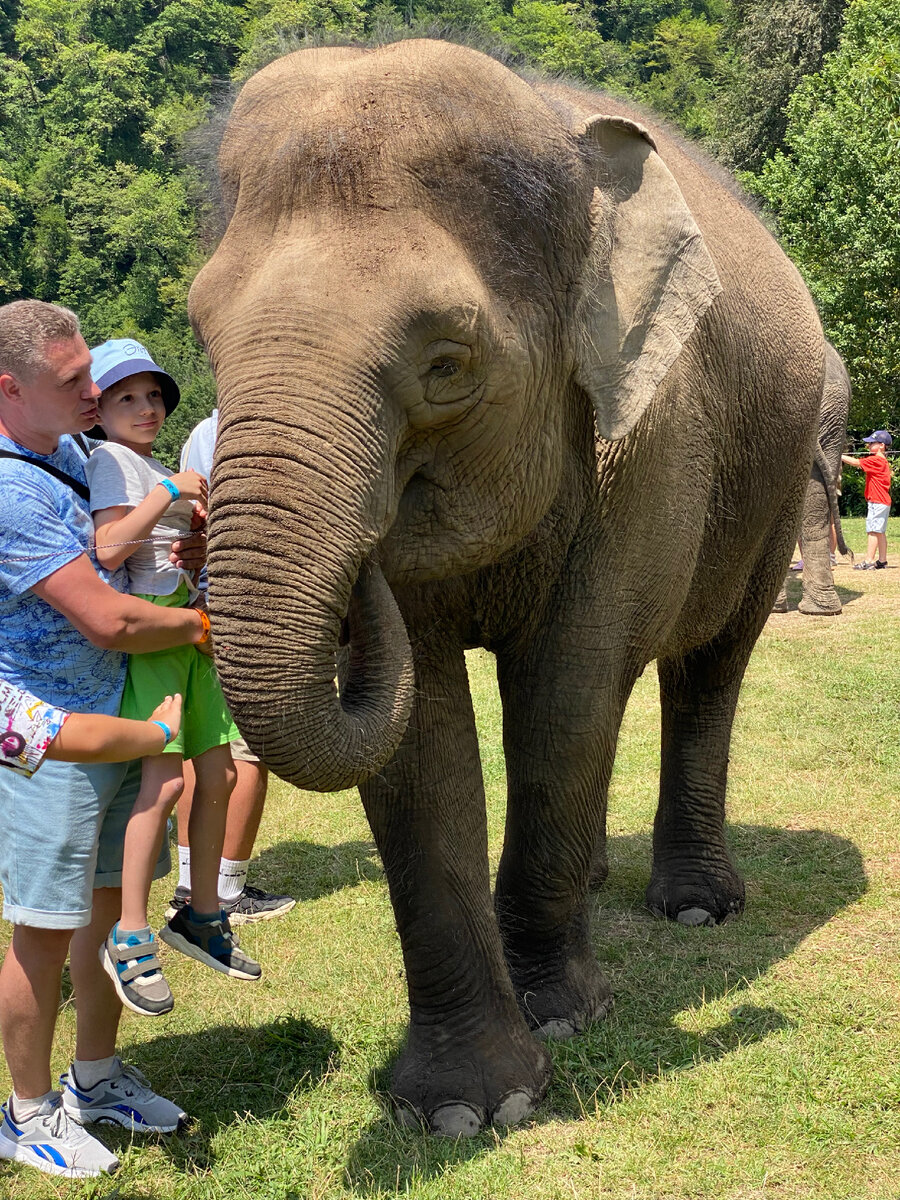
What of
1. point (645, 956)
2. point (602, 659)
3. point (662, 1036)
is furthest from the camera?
point (645, 956)

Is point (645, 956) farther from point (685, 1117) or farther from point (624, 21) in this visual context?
point (624, 21)

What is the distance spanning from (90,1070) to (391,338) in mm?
2421

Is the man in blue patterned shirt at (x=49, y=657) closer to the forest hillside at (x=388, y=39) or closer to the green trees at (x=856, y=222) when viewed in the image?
the forest hillside at (x=388, y=39)

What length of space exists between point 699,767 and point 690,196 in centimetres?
253

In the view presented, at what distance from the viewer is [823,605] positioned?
14625 millimetres

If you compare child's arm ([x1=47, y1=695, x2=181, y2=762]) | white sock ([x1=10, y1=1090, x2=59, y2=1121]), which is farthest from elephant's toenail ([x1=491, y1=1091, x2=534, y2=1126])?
child's arm ([x1=47, y1=695, x2=181, y2=762])

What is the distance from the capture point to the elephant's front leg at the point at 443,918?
12.9 feet

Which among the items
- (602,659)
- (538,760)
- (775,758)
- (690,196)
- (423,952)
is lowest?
(775,758)

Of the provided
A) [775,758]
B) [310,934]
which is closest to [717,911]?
[310,934]

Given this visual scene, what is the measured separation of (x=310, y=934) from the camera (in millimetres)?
5664

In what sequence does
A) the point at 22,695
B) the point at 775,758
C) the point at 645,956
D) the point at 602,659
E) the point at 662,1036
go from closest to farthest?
the point at 22,695 < the point at 602,659 < the point at 662,1036 < the point at 645,956 < the point at 775,758

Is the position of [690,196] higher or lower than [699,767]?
higher

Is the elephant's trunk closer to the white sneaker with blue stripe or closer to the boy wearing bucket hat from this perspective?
the boy wearing bucket hat

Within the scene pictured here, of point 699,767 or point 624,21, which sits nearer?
point 699,767
